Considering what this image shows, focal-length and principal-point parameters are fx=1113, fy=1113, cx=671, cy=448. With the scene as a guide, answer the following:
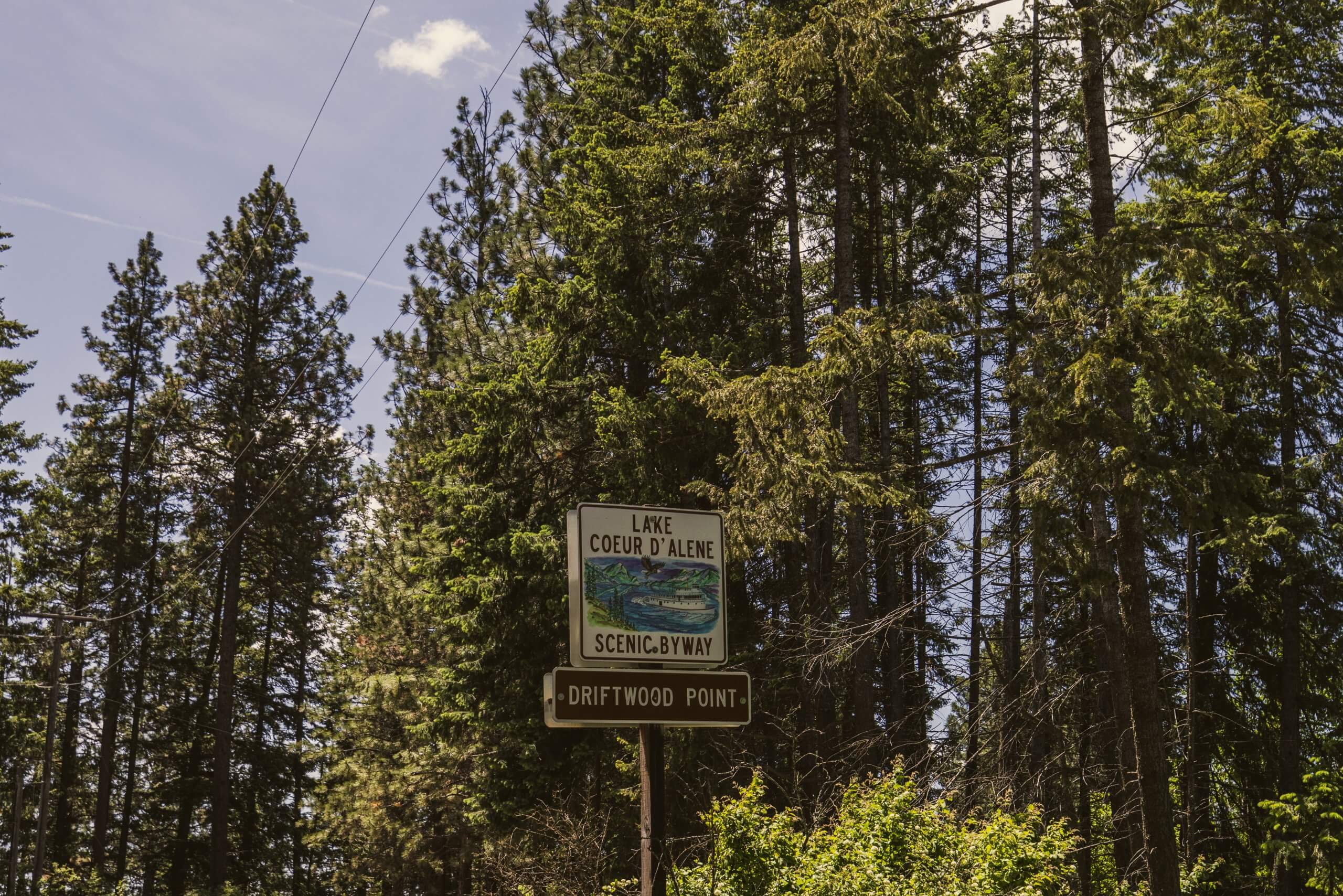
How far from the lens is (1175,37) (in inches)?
405

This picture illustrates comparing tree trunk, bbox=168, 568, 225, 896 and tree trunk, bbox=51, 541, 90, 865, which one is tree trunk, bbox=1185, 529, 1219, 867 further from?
tree trunk, bbox=51, 541, 90, 865

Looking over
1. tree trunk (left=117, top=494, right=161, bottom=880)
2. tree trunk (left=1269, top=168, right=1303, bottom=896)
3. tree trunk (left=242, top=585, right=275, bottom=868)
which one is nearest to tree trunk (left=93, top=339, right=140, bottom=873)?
tree trunk (left=117, top=494, right=161, bottom=880)

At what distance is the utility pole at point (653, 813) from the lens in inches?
255

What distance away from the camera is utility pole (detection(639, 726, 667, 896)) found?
21.2 ft

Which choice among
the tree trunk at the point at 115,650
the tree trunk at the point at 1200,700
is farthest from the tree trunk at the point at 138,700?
the tree trunk at the point at 1200,700

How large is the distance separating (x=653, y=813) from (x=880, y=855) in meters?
3.25

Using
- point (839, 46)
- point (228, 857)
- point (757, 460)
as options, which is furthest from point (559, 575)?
point (228, 857)

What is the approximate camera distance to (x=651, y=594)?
22.3 feet

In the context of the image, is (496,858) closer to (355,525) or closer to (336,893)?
(355,525)

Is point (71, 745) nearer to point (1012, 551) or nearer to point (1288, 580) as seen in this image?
point (1012, 551)

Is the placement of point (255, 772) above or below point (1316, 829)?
above

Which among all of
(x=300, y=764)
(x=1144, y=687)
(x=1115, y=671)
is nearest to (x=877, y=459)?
(x=1115, y=671)

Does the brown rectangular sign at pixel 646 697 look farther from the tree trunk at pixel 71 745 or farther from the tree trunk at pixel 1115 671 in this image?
the tree trunk at pixel 71 745

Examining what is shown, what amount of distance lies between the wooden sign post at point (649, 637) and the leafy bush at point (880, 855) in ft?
7.75
